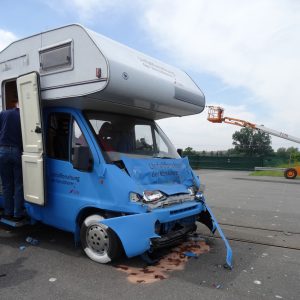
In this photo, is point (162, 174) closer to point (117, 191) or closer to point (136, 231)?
point (117, 191)

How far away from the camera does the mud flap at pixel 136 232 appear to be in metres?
4.16

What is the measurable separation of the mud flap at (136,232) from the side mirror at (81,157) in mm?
938

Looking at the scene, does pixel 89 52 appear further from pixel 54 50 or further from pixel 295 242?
pixel 295 242

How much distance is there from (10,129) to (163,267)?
3.25 metres

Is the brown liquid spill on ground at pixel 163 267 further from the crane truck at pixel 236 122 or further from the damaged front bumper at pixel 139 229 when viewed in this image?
the crane truck at pixel 236 122

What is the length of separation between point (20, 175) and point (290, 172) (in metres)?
20.7

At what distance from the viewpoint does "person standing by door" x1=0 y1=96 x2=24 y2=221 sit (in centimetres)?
546

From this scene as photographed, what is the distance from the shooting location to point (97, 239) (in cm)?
460

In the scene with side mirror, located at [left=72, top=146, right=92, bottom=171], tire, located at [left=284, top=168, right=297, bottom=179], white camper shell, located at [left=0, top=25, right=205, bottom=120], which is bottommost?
tire, located at [left=284, top=168, right=297, bottom=179]

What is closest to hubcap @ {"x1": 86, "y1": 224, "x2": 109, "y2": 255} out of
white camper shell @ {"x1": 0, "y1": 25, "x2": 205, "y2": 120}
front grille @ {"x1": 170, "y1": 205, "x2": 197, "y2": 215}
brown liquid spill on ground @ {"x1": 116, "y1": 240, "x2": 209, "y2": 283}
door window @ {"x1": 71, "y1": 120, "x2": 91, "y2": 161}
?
brown liquid spill on ground @ {"x1": 116, "y1": 240, "x2": 209, "y2": 283}

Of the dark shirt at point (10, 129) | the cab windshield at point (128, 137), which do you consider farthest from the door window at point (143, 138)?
the dark shirt at point (10, 129)

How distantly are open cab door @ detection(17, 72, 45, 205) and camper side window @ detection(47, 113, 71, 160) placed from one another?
26 cm

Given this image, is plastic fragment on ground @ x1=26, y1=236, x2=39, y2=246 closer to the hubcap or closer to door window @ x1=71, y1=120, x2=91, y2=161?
the hubcap

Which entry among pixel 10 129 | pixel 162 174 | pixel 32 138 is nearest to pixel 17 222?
Answer: pixel 32 138
